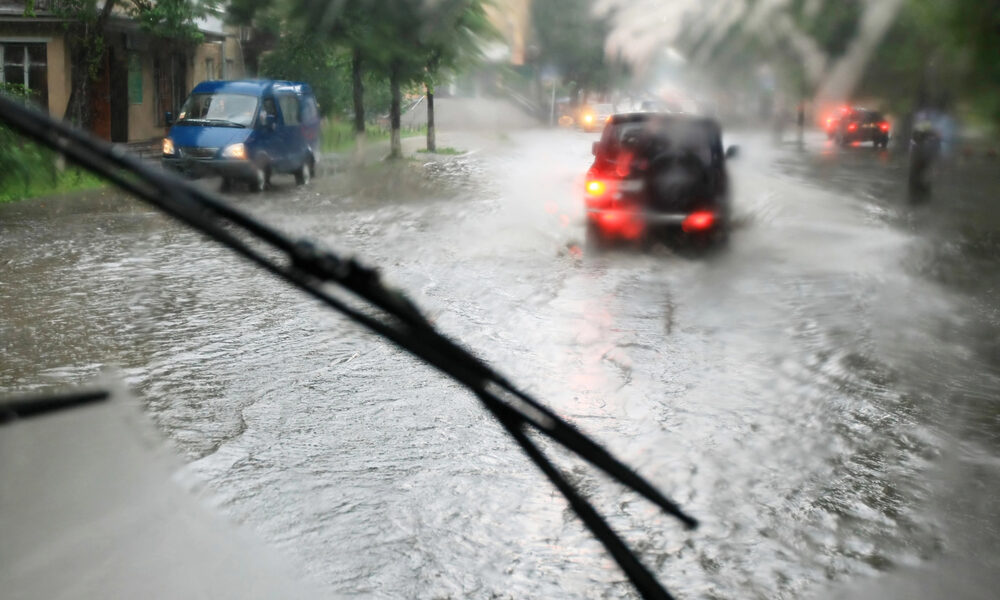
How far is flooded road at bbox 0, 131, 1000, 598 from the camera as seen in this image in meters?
3.80

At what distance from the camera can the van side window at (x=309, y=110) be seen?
243cm

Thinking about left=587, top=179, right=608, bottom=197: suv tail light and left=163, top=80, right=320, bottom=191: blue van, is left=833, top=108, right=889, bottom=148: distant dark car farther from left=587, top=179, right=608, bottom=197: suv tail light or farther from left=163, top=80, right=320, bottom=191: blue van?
left=587, top=179, right=608, bottom=197: suv tail light

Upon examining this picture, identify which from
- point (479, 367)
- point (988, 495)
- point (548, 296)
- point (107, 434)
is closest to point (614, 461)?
point (479, 367)

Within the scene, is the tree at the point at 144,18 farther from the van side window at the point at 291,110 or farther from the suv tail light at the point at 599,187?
the suv tail light at the point at 599,187

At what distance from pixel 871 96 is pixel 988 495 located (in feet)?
13.6

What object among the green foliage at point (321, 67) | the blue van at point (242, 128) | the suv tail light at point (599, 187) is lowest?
the suv tail light at point (599, 187)

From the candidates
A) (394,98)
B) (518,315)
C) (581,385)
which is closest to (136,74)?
(394,98)

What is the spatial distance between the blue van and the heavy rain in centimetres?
3

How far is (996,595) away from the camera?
3.87 meters

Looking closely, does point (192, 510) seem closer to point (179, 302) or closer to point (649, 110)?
point (649, 110)

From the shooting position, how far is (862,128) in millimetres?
1417

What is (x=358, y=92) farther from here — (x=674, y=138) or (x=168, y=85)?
(x=168, y=85)

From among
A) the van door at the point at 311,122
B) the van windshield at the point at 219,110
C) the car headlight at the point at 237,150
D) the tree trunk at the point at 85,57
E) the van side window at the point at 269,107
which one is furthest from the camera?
the car headlight at the point at 237,150

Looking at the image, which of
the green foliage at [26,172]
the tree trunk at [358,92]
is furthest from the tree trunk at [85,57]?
the tree trunk at [358,92]
